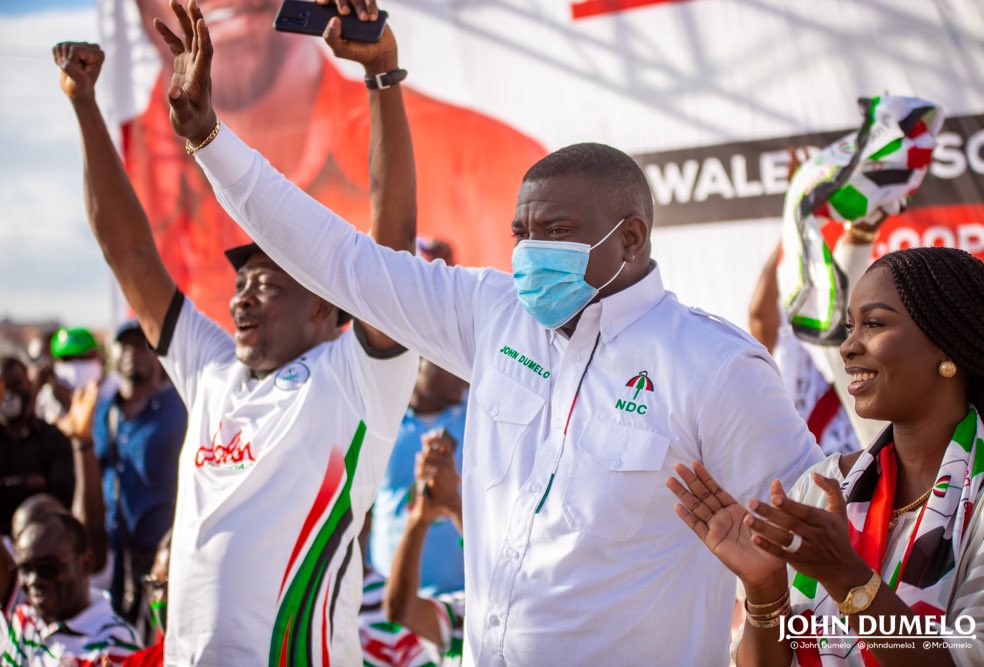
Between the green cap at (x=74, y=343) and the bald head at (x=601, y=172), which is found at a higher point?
the green cap at (x=74, y=343)

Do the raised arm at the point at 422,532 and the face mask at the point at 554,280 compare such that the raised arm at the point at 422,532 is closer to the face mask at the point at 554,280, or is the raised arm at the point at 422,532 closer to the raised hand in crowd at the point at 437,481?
the raised hand in crowd at the point at 437,481

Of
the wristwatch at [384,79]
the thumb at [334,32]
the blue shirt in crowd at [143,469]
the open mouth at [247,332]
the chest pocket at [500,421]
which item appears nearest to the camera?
the chest pocket at [500,421]

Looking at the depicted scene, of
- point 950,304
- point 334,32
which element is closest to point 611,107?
point 334,32

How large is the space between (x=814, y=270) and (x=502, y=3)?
366 centimetres

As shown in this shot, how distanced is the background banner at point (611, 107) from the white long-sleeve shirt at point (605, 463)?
3456 millimetres

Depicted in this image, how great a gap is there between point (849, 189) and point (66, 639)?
3244mm

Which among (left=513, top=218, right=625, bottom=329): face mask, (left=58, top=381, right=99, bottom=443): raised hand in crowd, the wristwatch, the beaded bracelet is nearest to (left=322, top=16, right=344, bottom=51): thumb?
the wristwatch

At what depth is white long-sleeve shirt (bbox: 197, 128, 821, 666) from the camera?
2.05 m

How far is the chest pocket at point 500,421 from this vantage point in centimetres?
221

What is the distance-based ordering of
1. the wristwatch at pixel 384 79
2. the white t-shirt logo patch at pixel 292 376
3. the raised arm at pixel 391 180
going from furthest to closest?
the white t-shirt logo patch at pixel 292 376
the raised arm at pixel 391 180
the wristwatch at pixel 384 79

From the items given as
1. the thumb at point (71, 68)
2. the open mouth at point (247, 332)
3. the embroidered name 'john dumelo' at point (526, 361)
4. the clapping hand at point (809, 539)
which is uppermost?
the thumb at point (71, 68)

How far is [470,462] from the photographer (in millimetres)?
2295

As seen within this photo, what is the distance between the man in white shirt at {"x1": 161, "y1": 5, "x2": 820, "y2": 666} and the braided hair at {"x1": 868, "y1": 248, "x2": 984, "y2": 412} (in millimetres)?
304

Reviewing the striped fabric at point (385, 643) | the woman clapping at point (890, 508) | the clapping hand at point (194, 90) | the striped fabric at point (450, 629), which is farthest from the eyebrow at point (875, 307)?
the striped fabric at point (385, 643)
